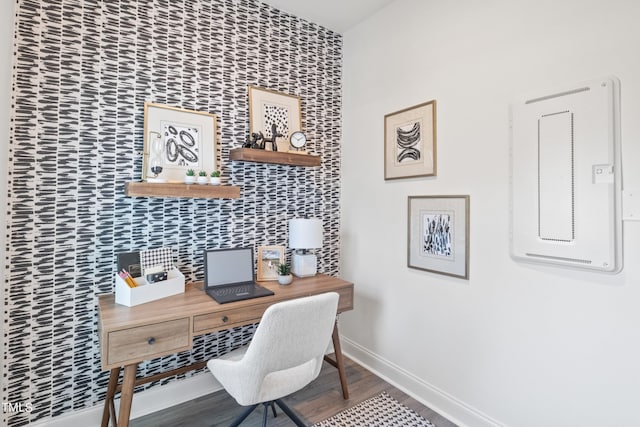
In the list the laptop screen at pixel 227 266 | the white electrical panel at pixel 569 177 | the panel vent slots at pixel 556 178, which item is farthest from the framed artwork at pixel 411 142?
the laptop screen at pixel 227 266

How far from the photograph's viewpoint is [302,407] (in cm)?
212

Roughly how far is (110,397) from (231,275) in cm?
90

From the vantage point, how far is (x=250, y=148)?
2244 mm

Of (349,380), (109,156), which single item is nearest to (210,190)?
(109,156)

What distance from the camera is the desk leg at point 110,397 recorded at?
1752mm

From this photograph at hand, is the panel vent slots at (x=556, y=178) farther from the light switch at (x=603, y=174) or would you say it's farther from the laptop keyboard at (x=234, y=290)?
the laptop keyboard at (x=234, y=290)

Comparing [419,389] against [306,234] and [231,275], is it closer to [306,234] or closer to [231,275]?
[306,234]

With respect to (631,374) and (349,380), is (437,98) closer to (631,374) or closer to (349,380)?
(631,374)

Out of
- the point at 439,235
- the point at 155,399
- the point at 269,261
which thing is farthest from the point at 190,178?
the point at 439,235

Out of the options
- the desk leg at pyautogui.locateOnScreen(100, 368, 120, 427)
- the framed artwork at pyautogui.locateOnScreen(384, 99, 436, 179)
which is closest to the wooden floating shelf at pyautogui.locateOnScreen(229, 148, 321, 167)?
the framed artwork at pyautogui.locateOnScreen(384, 99, 436, 179)

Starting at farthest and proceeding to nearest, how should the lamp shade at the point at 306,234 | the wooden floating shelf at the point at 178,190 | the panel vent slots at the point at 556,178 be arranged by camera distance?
the lamp shade at the point at 306,234 < the wooden floating shelf at the point at 178,190 < the panel vent slots at the point at 556,178

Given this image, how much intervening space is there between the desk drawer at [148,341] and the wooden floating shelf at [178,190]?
0.73 meters

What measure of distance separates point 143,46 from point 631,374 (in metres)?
3.03

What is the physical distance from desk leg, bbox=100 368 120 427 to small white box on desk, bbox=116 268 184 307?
1.29 feet
